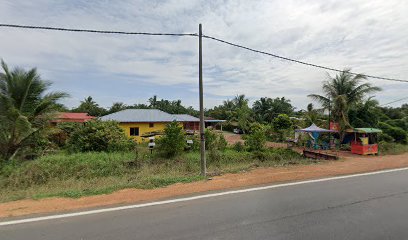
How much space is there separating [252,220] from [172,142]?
992 cm

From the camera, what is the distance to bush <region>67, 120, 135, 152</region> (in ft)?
53.5

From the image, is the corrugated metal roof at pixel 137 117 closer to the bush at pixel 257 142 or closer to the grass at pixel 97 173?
the bush at pixel 257 142

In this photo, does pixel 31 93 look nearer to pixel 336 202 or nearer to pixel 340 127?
pixel 336 202

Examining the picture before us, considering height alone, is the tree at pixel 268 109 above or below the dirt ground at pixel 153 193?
above

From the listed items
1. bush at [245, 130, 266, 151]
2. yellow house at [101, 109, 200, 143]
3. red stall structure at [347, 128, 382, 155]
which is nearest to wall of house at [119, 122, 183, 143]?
yellow house at [101, 109, 200, 143]

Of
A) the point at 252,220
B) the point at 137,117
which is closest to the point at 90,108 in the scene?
the point at 137,117

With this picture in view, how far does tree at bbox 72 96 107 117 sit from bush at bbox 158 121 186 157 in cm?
3366

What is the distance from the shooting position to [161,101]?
54969 mm

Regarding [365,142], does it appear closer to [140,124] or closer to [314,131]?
[314,131]

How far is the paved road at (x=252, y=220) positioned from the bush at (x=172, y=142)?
8.10m

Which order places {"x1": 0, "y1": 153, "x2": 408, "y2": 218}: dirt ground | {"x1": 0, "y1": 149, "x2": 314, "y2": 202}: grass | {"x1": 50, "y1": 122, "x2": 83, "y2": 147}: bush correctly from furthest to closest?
{"x1": 50, "y1": 122, "x2": 83, "y2": 147}: bush < {"x1": 0, "y1": 149, "x2": 314, "y2": 202}: grass < {"x1": 0, "y1": 153, "x2": 408, "y2": 218}: dirt ground

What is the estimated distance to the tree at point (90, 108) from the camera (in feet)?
153

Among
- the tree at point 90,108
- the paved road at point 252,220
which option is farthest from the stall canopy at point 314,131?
the tree at point 90,108

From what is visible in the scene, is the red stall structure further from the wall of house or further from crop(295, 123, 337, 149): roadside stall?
the wall of house
